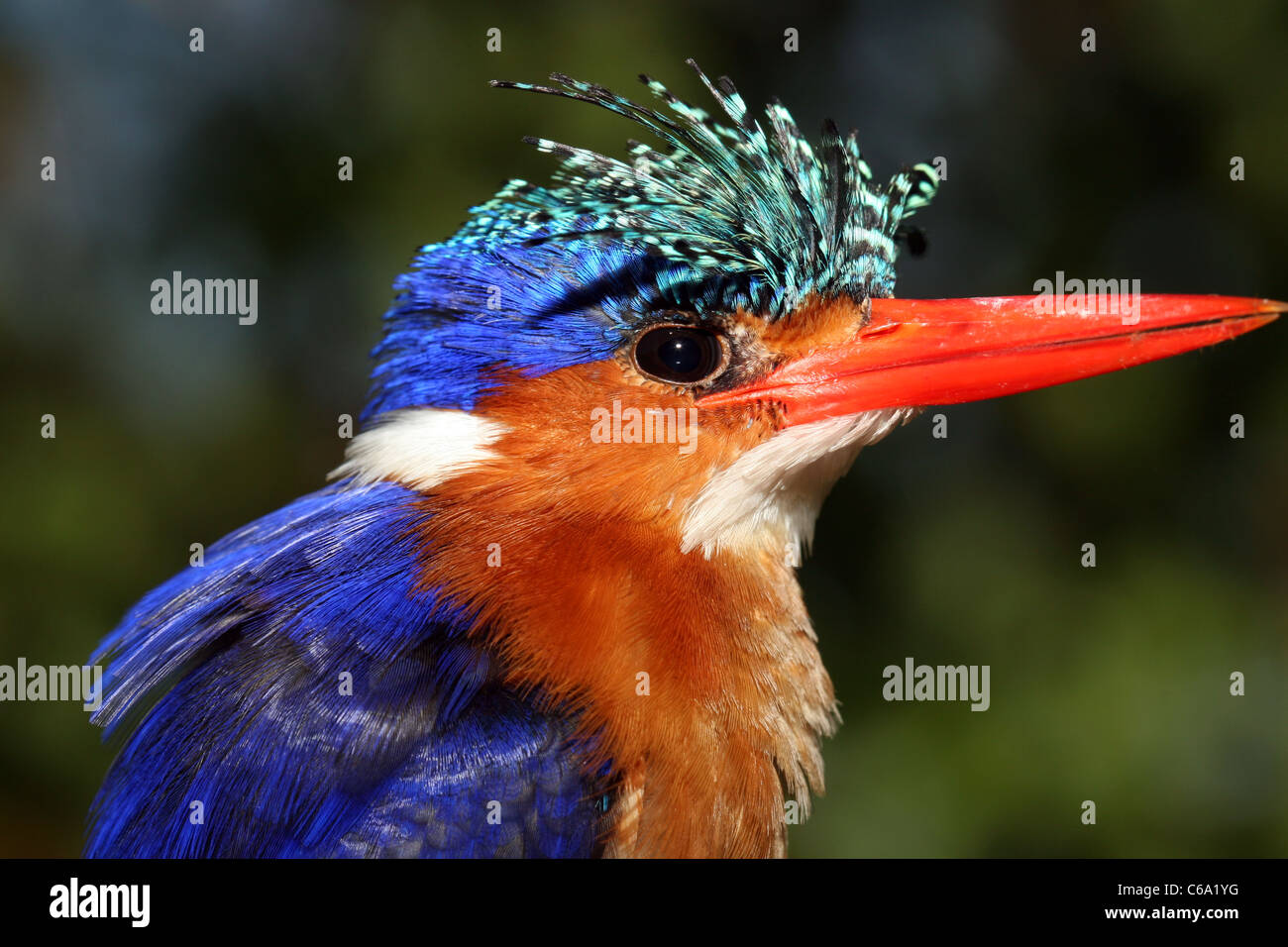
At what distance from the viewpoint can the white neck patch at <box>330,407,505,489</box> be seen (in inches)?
73.2

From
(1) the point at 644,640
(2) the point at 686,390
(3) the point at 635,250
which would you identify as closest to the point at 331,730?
(1) the point at 644,640

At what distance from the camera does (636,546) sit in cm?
181

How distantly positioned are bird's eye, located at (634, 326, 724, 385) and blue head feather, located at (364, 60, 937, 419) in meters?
0.04

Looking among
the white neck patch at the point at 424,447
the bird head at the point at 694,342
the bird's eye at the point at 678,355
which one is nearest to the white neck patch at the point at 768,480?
the bird head at the point at 694,342

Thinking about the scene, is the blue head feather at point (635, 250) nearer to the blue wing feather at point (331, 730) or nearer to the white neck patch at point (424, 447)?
the white neck patch at point (424, 447)

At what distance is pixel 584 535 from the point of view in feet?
5.88

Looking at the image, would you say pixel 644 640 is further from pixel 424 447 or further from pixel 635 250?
pixel 635 250

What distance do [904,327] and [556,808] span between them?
3.31 ft

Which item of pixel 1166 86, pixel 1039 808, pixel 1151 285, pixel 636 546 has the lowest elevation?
pixel 1039 808

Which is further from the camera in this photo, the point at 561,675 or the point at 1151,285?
the point at 1151,285

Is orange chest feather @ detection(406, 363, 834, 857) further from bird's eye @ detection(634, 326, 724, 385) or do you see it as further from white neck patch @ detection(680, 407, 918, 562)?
bird's eye @ detection(634, 326, 724, 385)

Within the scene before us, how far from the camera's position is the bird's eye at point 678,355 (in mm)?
1844

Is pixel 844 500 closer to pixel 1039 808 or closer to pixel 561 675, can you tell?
pixel 1039 808
